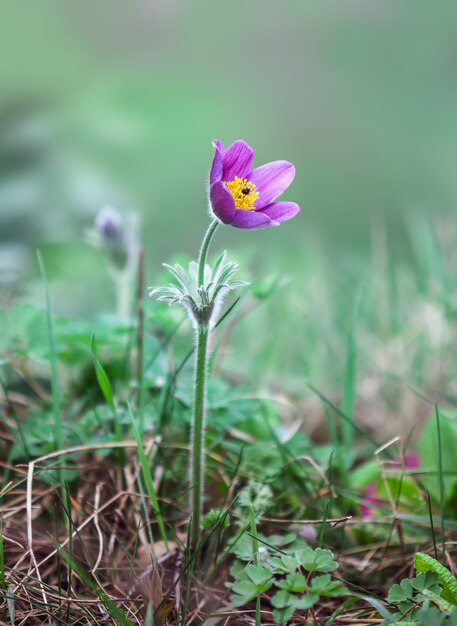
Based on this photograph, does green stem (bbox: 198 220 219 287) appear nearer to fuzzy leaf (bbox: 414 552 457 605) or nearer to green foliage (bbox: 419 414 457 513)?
fuzzy leaf (bbox: 414 552 457 605)

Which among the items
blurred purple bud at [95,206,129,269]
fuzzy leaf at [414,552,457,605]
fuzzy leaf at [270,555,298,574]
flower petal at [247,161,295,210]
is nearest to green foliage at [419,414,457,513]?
fuzzy leaf at [414,552,457,605]

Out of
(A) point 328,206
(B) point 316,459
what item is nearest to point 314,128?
(A) point 328,206

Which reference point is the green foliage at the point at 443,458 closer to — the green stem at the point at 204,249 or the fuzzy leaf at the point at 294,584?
the fuzzy leaf at the point at 294,584

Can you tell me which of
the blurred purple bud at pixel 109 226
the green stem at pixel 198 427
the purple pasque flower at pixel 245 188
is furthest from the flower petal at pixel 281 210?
the blurred purple bud at pixel 109 226

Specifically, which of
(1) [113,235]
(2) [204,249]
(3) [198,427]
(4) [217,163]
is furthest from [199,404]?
(1) [113,235]

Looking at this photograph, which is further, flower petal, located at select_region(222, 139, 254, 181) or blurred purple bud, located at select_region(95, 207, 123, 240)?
blurred purple bud, located at select_region(95, 207, 123, 240)

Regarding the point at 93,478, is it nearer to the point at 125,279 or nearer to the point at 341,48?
the point at 125,279
